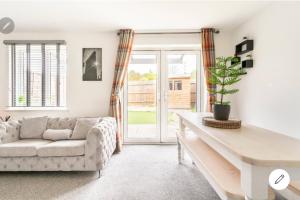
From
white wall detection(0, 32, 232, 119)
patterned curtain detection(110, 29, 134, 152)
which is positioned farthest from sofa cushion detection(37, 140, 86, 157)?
white wall detection(0, 32, 232, 119)

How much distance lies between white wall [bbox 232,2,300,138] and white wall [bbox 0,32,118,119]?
2569 millimetres

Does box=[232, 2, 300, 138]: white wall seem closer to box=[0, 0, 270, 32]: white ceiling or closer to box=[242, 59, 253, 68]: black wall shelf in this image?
box=[242, 59, 253, 68]: black wall shelf

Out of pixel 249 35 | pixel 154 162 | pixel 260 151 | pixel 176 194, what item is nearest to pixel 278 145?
pixel 260 151

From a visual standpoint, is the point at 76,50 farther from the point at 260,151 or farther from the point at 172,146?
the point at 260,151

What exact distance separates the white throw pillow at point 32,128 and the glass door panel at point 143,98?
1.60 metres

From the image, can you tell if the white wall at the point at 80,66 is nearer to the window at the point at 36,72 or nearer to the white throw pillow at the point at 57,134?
the window at the point at 36,72

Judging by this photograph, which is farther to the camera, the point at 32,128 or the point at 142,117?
the point at 142,117

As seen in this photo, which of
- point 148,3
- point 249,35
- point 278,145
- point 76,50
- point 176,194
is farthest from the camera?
point 76,50

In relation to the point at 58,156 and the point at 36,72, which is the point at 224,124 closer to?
the point at 58,156

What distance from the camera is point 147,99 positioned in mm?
4156

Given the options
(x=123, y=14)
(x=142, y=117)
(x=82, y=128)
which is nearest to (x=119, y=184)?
(x=82, y=128)

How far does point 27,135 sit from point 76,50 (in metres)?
1.82

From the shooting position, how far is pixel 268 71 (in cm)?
276

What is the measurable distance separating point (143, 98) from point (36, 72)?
224 centimetres
